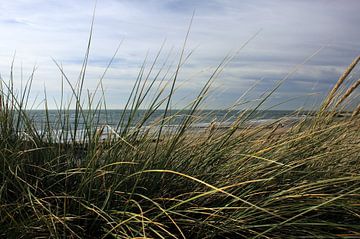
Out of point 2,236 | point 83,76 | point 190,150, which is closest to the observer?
point 2,236

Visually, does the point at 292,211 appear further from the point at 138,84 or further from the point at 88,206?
the point at 138,84

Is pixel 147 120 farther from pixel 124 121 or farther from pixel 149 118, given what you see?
pixel 124 121

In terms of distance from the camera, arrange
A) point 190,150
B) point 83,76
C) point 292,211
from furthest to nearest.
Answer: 1. point 83,76
2. point 190,150
3. point 292,211

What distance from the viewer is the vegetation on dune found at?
1.54 meters

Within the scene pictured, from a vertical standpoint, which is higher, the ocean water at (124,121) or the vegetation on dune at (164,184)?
the ocean water at (124,121)

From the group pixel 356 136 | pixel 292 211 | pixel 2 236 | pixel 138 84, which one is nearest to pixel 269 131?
pixel 356 136

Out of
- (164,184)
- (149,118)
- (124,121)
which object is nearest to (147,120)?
(149,118)

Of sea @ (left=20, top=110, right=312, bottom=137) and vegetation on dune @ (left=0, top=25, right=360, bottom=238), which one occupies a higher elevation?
sea @ (left=20, top=110, right=312, bottom=137)

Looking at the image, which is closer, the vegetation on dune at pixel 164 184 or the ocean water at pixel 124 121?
the vegetation on dune at pixel 164 184

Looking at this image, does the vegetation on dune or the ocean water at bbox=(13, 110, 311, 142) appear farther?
the ocean water at bbox=(13, 110, 311, 142)

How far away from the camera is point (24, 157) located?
79.9 inches

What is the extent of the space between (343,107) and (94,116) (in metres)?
1.69

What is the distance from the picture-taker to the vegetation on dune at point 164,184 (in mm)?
1535

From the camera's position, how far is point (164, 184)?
1800 mm
